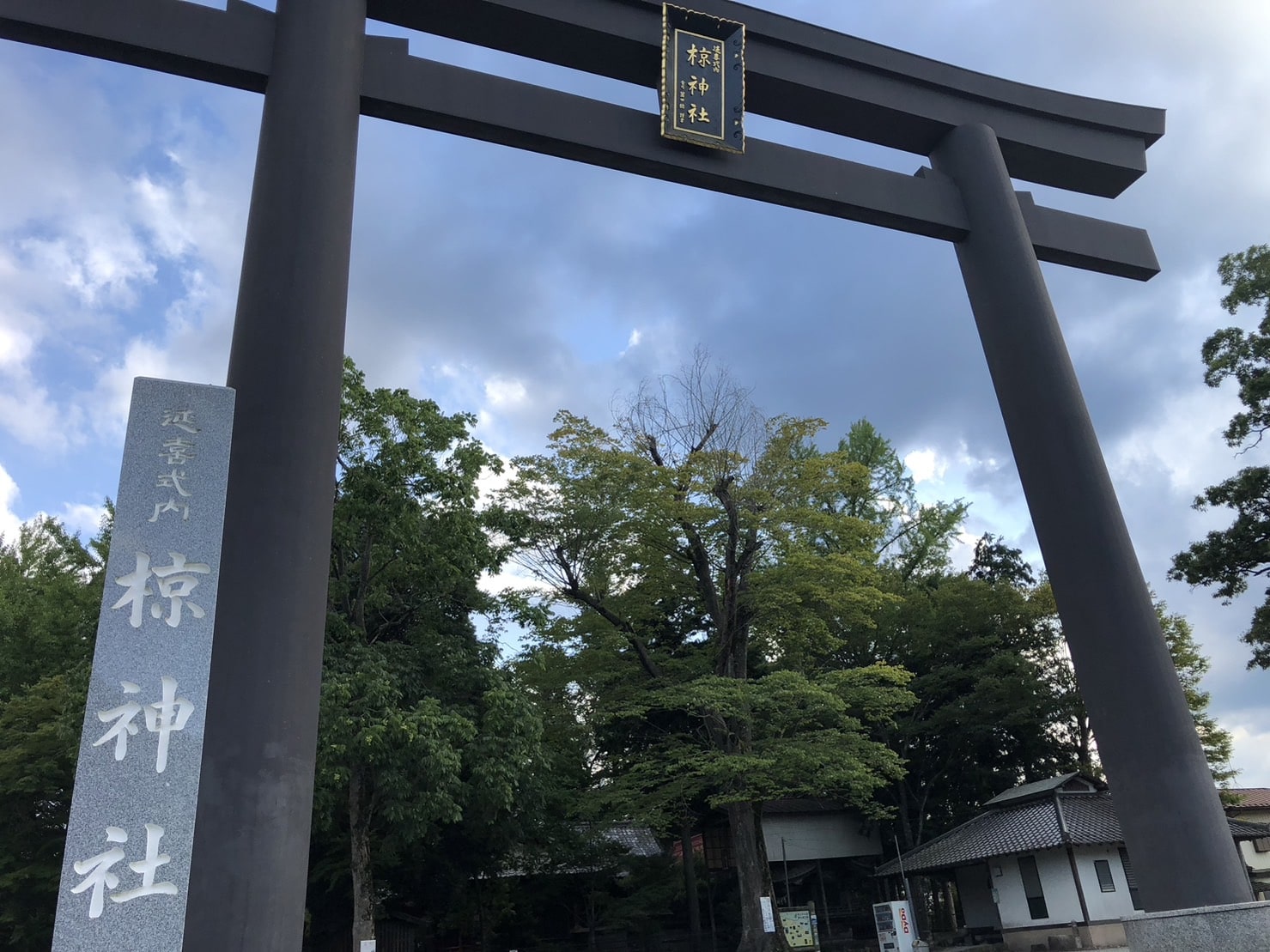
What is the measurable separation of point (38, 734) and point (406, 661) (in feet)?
20.9

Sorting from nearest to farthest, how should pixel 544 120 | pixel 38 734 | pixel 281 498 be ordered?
pixel 281 498, pixel 544 120, pixel 38 734

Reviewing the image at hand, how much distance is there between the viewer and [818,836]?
28562 millimetres

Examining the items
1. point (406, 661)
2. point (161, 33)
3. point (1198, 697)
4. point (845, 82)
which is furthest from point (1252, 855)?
point (161, 33)

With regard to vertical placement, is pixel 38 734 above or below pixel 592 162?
below

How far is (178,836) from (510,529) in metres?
13.7

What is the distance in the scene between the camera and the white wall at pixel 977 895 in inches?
952

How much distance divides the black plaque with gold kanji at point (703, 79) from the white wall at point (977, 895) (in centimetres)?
2235

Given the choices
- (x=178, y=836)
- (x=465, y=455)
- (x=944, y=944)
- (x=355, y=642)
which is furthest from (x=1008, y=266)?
(x=944, y=944)

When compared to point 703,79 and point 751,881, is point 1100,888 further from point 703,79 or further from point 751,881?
point 703,79

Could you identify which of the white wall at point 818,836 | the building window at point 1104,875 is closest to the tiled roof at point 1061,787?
the building window at point 1104,875

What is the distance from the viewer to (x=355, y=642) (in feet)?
50.5

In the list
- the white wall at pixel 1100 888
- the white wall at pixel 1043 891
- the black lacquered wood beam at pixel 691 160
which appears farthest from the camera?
the white wall at pixel 1043 891

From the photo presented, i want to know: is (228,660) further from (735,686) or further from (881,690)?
(881,690)

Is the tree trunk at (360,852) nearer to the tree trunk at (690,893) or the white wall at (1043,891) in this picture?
the tree trunk at (690,893)
